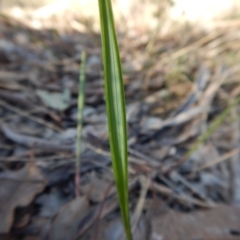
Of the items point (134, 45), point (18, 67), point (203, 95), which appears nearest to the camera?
point (203, 95)

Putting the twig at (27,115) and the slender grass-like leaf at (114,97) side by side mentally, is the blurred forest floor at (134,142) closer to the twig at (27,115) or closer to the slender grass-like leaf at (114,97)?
the twig at (27,115)

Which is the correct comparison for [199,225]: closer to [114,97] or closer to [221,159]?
[221,159]

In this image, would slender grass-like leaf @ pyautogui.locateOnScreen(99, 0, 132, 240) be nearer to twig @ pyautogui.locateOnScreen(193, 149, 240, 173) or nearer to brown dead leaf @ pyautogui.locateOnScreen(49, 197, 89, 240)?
brown dead leaf @ pyautogui.locateOnScreen(49, 197, 89, 240)

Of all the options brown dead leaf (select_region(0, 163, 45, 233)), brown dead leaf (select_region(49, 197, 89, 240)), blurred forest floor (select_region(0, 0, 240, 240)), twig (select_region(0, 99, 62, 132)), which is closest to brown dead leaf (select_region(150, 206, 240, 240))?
blurred forest floor (select_region(0, 0, 240, 240))

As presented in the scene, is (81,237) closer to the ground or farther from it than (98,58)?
closer to the ground

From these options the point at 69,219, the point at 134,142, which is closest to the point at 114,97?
the point at 69,219

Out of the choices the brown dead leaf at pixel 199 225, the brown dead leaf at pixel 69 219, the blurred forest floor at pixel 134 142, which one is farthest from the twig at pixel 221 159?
the brown dead leaf at pixel 69 219

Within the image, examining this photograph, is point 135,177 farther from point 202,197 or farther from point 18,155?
point 18,155

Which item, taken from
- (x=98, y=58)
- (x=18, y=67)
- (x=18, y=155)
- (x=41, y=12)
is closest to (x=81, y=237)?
(x=18, y=155)
